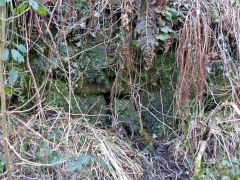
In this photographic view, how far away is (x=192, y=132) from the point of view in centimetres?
198

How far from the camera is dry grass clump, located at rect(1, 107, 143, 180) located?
1410 mm

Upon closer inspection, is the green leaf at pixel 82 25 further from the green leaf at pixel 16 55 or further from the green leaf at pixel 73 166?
the green leaf at pixel 73 166

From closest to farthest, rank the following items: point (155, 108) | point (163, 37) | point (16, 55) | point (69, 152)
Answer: point (16, 55), point (69, 152), point (163, 37), point (155, 108)

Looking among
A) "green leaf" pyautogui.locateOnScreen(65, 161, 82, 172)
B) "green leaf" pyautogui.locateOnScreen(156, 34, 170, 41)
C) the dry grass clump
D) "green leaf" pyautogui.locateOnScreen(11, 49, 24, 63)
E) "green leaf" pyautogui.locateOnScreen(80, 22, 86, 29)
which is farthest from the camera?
"green leaf" pyautogui.locateOnScreen(156, 34, 170, 41)

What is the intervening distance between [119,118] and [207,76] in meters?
0.89

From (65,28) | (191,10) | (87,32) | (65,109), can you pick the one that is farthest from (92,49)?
(191,10)

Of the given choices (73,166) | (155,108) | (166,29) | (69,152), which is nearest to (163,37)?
(166,29)

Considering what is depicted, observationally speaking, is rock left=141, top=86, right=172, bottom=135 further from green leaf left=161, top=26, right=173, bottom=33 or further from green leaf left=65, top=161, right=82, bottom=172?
green leaf left=65, top=161, right=82, bottom=172

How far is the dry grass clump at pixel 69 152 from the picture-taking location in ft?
4.63

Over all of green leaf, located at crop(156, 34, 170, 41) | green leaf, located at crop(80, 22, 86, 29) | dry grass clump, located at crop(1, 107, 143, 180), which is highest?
green leaf, located at crop(80, 22, 86, 29)

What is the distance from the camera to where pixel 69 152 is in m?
1.52

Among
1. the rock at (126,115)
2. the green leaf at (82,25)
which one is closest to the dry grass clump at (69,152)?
the rock at (126,115)

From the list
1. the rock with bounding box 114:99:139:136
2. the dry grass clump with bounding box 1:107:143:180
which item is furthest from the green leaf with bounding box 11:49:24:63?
the rock with bounding box 114:99:139:136

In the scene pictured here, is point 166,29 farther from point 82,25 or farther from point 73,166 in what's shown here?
point 73,166
